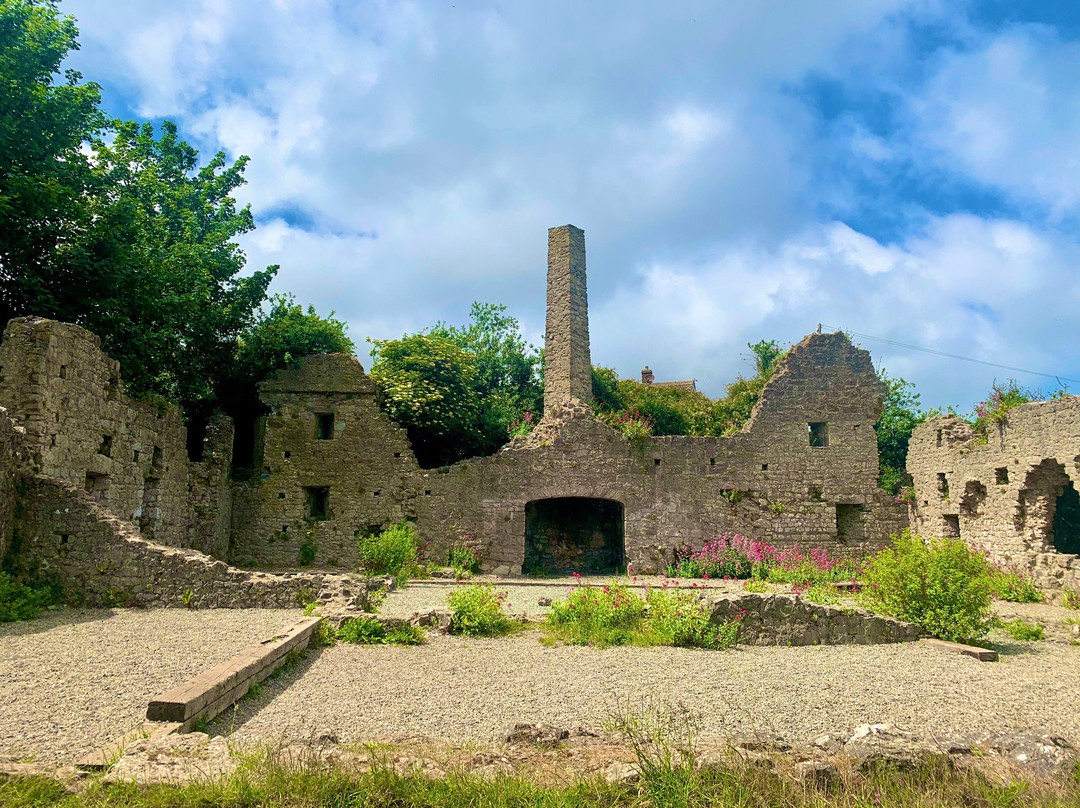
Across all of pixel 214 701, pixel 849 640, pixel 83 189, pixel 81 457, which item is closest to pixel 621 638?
pixel 849 640

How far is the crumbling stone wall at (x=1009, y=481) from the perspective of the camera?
1275 centimetres

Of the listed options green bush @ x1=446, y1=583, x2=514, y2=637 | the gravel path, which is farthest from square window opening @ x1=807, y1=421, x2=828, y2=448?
green bush @ x1=446, y1=583, x2=514, y2=637

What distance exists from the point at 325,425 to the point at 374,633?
10125 mm

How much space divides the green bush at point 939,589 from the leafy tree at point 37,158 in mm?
14748

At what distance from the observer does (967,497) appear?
15.2 meters

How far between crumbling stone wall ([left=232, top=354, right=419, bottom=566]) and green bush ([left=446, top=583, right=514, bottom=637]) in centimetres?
771

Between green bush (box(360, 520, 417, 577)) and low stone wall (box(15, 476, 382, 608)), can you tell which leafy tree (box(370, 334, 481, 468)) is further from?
low stone wall (box(15, 476, 382, 608))

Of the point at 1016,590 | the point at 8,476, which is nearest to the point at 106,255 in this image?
the point at 8,476

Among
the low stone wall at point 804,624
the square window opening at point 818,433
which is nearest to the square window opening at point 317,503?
the low stone wall at point 804,624

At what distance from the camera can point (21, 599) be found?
Result: 342 inches

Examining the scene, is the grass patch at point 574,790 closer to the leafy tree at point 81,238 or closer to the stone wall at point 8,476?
the stone wall at point 8,476

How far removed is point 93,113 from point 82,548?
930cm

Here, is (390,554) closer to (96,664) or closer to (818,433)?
(96,664)

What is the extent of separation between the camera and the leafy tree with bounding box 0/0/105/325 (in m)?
12.1
